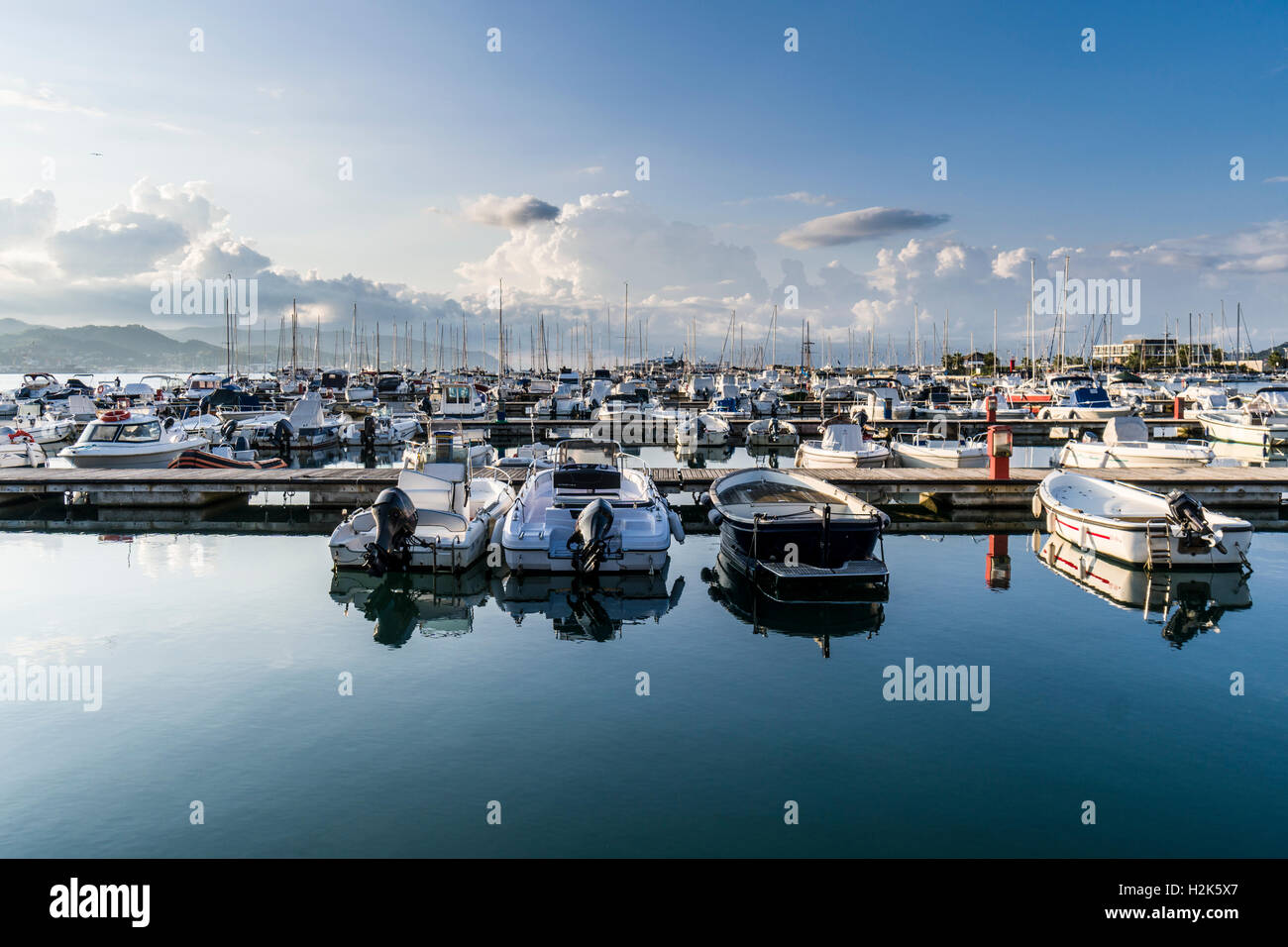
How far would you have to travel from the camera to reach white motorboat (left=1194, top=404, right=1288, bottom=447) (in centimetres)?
3678

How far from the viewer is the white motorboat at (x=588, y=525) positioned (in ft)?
52.6

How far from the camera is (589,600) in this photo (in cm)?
1593

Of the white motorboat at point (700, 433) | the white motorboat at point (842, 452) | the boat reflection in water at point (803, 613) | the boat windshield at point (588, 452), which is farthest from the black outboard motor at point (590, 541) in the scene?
the white motorboat at point (700, 433)

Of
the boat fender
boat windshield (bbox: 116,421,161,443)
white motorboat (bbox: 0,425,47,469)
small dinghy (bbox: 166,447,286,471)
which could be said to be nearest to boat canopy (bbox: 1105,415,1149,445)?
the boat fender

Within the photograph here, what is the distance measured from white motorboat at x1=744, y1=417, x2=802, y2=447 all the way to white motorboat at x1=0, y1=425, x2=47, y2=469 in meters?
30.7

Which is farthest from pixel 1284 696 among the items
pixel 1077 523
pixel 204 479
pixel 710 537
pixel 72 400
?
pixel 72 400

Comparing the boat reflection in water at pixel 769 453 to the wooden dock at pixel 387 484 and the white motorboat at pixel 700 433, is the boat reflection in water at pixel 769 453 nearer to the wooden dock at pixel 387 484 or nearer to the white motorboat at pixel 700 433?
the white motorboat at pixel 700 433

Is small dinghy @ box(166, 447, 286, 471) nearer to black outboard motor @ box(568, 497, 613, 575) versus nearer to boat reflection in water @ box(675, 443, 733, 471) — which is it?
black outboard motor @ box(568, 497, 613, 575)

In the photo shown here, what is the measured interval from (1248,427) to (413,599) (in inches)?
1537

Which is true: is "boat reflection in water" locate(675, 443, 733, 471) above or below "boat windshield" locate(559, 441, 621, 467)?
below

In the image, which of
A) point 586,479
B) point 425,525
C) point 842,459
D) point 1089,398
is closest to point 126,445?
point 425,525

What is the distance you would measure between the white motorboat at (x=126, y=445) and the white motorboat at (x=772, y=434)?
1003 inches

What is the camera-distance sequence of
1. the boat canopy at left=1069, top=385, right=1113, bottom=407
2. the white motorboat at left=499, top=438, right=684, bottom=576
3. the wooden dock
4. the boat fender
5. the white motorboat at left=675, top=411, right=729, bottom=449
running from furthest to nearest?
the boat canopy at left=1069, top=385, right=1113, bottom=407, the white motorboat at left=675, top=411, right=729, bottom=449, the wooden dock, the boat fender, the white motorboat at left=499, top=438, right=684, bottom=576
